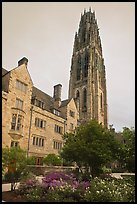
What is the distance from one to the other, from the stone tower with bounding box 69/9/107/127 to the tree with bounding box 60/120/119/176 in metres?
33.7

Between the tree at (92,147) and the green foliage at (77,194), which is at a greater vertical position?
the tree at (92,147)

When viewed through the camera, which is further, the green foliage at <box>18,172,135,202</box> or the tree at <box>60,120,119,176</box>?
the tree at <box>60,120,119,176</box>

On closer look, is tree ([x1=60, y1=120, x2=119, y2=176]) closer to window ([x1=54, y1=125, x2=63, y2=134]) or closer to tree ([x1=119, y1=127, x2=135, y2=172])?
tree ([x1=119, y1=127, x2=135, y2=172])

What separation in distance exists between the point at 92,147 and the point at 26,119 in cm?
1278

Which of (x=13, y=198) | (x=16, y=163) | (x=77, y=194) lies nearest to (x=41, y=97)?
(x=16, y=163)

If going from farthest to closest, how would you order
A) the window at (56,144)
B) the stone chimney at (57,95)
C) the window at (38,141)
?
the stone chimney at (57,95), the window at (56,144), the window at (38,141)

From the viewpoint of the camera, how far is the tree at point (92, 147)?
734 inches

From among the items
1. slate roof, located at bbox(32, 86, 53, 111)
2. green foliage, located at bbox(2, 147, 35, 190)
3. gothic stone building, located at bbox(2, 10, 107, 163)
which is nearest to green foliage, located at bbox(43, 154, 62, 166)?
gothic stone building, located at bbox(2, 10, 107, 163)

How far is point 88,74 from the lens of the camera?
211 feet

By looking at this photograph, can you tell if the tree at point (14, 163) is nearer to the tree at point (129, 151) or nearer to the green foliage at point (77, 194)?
the green foliage at point (77, 194)

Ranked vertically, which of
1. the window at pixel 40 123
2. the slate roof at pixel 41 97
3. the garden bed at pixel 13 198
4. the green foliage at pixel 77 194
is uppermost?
the slate roof at pixel 41 97

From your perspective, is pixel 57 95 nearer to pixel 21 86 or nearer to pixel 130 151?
pixel 21 86

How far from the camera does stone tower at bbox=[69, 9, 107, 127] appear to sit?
6006cm

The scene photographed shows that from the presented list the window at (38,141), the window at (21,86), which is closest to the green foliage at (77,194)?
the window at (38,141)
